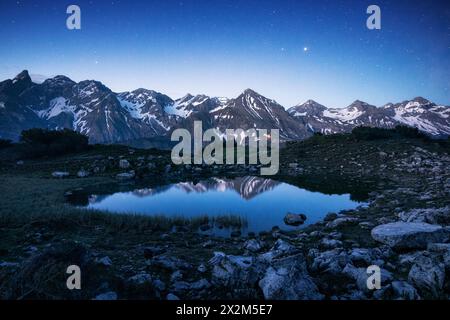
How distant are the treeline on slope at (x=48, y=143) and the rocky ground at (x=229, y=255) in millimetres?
32770

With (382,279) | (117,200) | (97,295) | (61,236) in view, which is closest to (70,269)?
(97,295)

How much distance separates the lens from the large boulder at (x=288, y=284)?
594 cm

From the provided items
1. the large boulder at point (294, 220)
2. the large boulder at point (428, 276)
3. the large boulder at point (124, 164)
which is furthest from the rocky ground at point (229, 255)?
the large boulder at point (124, 164)

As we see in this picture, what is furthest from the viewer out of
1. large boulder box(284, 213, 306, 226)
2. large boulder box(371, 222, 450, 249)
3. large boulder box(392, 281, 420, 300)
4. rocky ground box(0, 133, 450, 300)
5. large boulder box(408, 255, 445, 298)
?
large boulder box(284, 213, 306, 226)

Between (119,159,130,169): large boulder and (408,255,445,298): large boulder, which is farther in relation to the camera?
(119,159,130,169): large boulder

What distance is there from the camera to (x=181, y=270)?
25.7 ft

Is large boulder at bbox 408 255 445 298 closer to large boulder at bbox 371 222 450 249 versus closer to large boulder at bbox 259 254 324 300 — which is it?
large boulder at bbox 371 222 450 249

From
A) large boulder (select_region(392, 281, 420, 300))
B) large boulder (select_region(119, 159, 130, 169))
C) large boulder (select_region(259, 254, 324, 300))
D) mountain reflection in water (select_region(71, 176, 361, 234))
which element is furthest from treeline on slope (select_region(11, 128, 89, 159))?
large boulder (select_region(392, 281, 420, 300))

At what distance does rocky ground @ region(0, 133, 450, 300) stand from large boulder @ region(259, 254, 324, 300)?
24 millimetres

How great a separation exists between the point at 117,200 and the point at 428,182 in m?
25.6


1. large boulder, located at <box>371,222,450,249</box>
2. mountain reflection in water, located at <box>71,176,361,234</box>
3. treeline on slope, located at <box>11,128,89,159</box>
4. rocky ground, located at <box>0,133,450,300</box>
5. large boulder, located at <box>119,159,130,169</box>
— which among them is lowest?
mountain reflection in water, located at <box>71,176,361,234</box>

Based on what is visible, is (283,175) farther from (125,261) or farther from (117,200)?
(125,261)

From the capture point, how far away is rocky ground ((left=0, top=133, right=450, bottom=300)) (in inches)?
240

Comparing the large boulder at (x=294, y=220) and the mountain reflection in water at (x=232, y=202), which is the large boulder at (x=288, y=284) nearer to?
Answer: the mountain reflection in water at (x=232, y=202)
